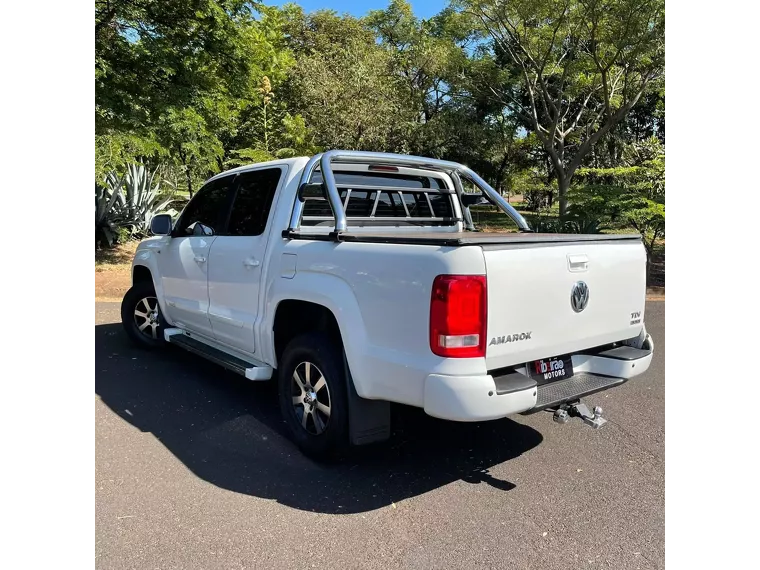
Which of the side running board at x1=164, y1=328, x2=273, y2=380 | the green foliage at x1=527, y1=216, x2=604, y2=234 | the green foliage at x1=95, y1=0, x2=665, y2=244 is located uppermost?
the green foliage at x1=95, y1=0, x2=665, y2=244

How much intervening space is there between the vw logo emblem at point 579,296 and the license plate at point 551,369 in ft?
1.03

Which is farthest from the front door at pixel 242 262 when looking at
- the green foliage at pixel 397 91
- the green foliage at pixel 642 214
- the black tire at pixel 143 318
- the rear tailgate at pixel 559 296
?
the green foliage at pixel 642 214

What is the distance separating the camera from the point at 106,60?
8.32m

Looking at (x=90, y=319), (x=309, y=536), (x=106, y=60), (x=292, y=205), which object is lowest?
(x=309, y=536)

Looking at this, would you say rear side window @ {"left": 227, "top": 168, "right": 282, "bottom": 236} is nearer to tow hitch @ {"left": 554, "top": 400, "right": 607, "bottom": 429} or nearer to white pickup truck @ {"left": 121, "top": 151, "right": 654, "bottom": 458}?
white pickup truck @ {"left": 121, "top": 151, "right": 654, "bottom": 458}

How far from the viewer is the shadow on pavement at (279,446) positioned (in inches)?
127

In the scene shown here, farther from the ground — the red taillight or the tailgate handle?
the tailgate handle

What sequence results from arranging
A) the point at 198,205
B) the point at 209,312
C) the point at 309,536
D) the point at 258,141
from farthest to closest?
the point at 258,141
the point at 198,205
the point at 209,312
the point at 309,536

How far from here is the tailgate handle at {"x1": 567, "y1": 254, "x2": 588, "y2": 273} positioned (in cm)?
312

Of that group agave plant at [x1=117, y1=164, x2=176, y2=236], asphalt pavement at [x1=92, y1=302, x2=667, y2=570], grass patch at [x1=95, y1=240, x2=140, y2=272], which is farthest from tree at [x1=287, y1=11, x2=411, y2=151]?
asphalt pavement at [x1=92, y1=302, x2=667, y2=570]

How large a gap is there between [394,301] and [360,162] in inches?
66.2
